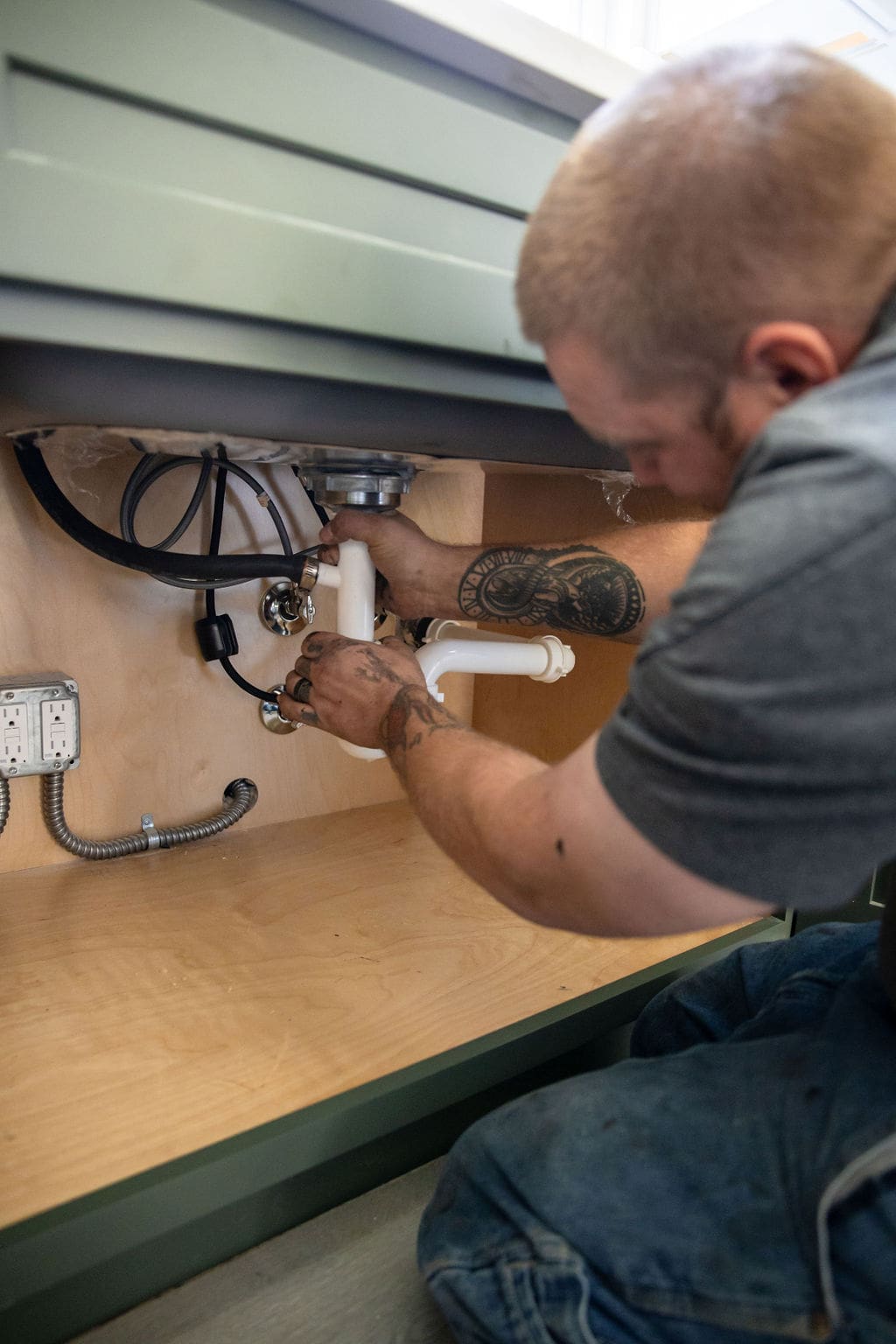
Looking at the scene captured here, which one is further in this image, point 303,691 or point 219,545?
point 219,545

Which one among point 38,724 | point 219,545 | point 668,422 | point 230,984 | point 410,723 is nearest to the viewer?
point 668,422

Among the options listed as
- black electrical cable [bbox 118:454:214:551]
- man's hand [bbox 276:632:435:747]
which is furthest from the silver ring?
black electrical cable [bbox 118:454:214:551]

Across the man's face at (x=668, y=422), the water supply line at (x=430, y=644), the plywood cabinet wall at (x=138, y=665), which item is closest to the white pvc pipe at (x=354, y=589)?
the water supply line at (x=430, y=644)

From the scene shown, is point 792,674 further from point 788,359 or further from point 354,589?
point 354,589

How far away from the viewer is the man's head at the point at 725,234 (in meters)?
0.41

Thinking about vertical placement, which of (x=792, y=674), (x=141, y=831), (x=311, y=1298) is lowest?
(x=311, y=1298)

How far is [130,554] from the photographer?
87 cm

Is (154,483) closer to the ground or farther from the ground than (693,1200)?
farther from the ground

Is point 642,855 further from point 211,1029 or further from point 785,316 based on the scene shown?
point 211,1029

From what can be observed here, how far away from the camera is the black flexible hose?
2.81 ft

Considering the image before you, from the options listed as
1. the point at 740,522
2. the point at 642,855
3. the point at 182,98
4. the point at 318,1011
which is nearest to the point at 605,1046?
the point at 318,1011

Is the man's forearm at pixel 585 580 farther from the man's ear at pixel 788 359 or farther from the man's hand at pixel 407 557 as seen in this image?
the man's ear at pixel 788 359

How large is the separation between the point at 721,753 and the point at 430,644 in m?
0.53

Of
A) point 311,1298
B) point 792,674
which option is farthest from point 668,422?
point 311,1298
